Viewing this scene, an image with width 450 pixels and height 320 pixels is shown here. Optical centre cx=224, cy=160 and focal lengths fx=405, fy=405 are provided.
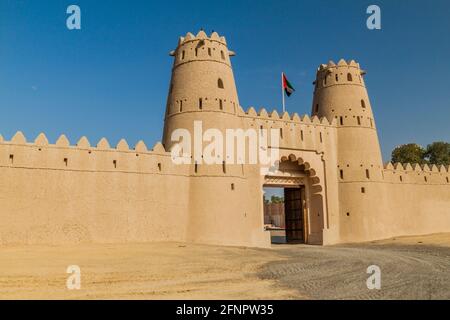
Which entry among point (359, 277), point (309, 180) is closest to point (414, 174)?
point (309, 180)

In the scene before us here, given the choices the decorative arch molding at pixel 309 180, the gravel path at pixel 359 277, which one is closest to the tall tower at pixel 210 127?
the decorative arch molding at pixel 309 180

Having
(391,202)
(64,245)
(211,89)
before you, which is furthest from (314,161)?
(64,245)

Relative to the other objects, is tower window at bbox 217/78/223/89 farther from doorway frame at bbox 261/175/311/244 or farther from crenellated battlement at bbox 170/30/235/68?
doorway frame at bbox 261/175/311/244

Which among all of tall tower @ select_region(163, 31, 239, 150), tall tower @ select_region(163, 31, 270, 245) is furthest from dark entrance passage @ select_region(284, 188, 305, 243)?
tall tower @ select_region(163, 31, 239, 150)

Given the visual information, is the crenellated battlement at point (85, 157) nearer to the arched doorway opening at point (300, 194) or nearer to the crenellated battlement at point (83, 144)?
the crenellated battlement at point (83, 144)

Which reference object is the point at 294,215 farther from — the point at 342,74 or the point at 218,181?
the point at 342,74

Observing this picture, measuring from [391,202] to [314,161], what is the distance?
7.33m

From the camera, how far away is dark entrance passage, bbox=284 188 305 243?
31434 millimetres

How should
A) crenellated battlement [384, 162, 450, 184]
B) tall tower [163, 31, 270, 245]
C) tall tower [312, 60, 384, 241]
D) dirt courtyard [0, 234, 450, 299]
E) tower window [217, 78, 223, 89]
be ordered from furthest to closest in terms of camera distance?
crenellated battlement [384, 162, 450, 184]
tall tower [312, 60, 384, 241]
tower window [217, 78, 223, 89]
tall tower [163, 31, 270, 245]
dirt courtyard [0, 234, 450, 299]

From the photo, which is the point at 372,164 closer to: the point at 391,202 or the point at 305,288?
the point at 391,202

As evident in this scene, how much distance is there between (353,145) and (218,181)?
12.3 metres

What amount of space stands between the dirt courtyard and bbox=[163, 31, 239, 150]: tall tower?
967cm

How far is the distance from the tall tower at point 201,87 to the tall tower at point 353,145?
9.15m

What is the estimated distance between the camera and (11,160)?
20.4 meters
